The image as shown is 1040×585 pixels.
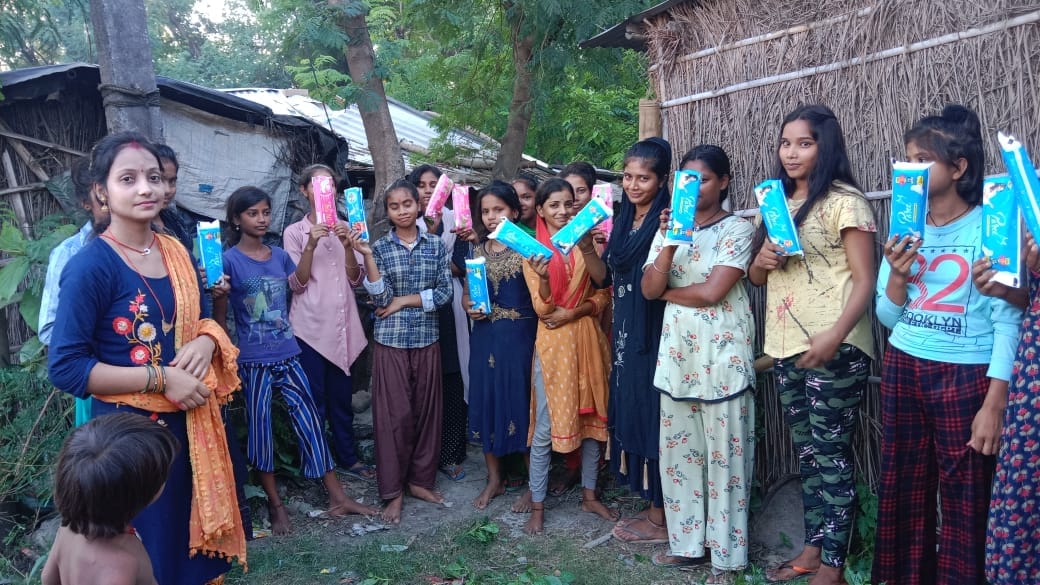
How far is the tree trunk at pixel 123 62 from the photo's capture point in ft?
13.5

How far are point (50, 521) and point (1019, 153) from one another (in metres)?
4.31

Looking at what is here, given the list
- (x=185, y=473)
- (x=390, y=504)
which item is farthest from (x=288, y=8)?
(x=185, y=473)

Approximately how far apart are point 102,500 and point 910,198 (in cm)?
239

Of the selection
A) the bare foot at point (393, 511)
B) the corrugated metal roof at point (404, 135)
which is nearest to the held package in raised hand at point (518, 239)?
the bare foot at point (393, 511)

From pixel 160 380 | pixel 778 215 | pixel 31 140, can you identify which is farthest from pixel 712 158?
pixel 31 140

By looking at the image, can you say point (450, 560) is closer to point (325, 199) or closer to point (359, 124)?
point (325, 199)

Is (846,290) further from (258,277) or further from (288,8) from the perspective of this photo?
(288,8)

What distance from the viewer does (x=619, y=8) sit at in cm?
563

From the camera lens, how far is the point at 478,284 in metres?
3.91

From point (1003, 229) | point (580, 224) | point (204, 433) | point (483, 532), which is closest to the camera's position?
point (1003, 229)

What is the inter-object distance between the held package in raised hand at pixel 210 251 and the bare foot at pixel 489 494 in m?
2.03

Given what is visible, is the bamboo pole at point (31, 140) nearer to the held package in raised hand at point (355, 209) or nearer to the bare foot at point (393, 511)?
the held package in raised hand at point (355, 209)

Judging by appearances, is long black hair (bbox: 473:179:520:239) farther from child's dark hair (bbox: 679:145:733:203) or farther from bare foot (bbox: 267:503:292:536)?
bare foot (bbox: 267:503:292:536)

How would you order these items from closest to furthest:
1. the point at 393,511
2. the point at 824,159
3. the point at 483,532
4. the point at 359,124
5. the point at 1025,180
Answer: the point at 1025,180, the point at 824,159, the point at 483,532, the point at 393,511, the point at 359,124
